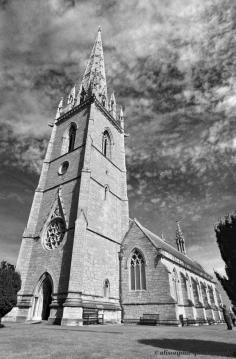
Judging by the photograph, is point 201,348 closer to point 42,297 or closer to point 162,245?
point 42,297

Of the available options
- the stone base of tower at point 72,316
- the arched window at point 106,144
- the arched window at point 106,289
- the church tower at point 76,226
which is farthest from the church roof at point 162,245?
the arched window at point 106,144

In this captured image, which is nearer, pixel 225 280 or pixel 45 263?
pixel 225 280

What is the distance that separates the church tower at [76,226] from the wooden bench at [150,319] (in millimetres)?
2412

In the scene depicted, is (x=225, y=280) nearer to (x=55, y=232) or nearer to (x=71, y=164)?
(x=55, y=232)

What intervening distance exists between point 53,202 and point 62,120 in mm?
12742

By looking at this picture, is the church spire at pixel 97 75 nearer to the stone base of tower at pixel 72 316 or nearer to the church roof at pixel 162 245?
the church roof at pixel 162 245

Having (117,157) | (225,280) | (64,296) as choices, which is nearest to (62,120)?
(117,157)

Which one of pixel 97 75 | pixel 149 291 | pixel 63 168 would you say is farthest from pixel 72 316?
pixel 97 75

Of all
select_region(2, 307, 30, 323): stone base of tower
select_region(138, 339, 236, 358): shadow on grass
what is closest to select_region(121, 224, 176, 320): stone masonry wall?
select_region(2, 307, 30, 323): stone base of tower

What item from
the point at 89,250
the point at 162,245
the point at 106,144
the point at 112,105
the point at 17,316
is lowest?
the point at 17,316

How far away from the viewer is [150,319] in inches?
773

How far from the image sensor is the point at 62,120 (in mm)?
31906

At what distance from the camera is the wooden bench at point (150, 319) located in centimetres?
1948

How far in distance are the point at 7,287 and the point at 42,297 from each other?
914 centimetres
